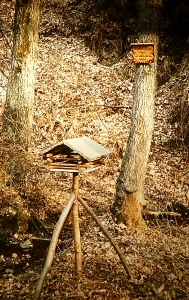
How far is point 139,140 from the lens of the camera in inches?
225

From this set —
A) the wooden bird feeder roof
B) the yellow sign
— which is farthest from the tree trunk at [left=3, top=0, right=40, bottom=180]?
the wooden bird feeder roof

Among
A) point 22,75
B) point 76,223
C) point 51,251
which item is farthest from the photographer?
point 22,75

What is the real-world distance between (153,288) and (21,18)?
562cm

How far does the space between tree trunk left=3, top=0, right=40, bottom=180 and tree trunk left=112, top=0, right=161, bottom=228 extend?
2276 millimetres

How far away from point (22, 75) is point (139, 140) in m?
2.83

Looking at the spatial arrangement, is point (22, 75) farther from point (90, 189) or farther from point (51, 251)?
point (51, 251)

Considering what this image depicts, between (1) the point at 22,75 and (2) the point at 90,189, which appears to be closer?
(1) the point at 22,75

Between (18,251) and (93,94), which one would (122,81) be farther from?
(18,251)

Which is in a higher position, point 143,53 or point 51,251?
point 143,53

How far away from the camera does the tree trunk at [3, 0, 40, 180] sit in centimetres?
670

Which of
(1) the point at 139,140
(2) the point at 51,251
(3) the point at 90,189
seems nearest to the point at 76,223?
(2) the point at 51,251

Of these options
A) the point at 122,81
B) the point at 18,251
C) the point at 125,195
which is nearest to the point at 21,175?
the point at 18,251

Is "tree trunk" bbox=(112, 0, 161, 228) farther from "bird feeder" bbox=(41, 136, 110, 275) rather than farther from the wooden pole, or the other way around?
the wooden pole

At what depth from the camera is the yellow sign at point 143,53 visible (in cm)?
535
